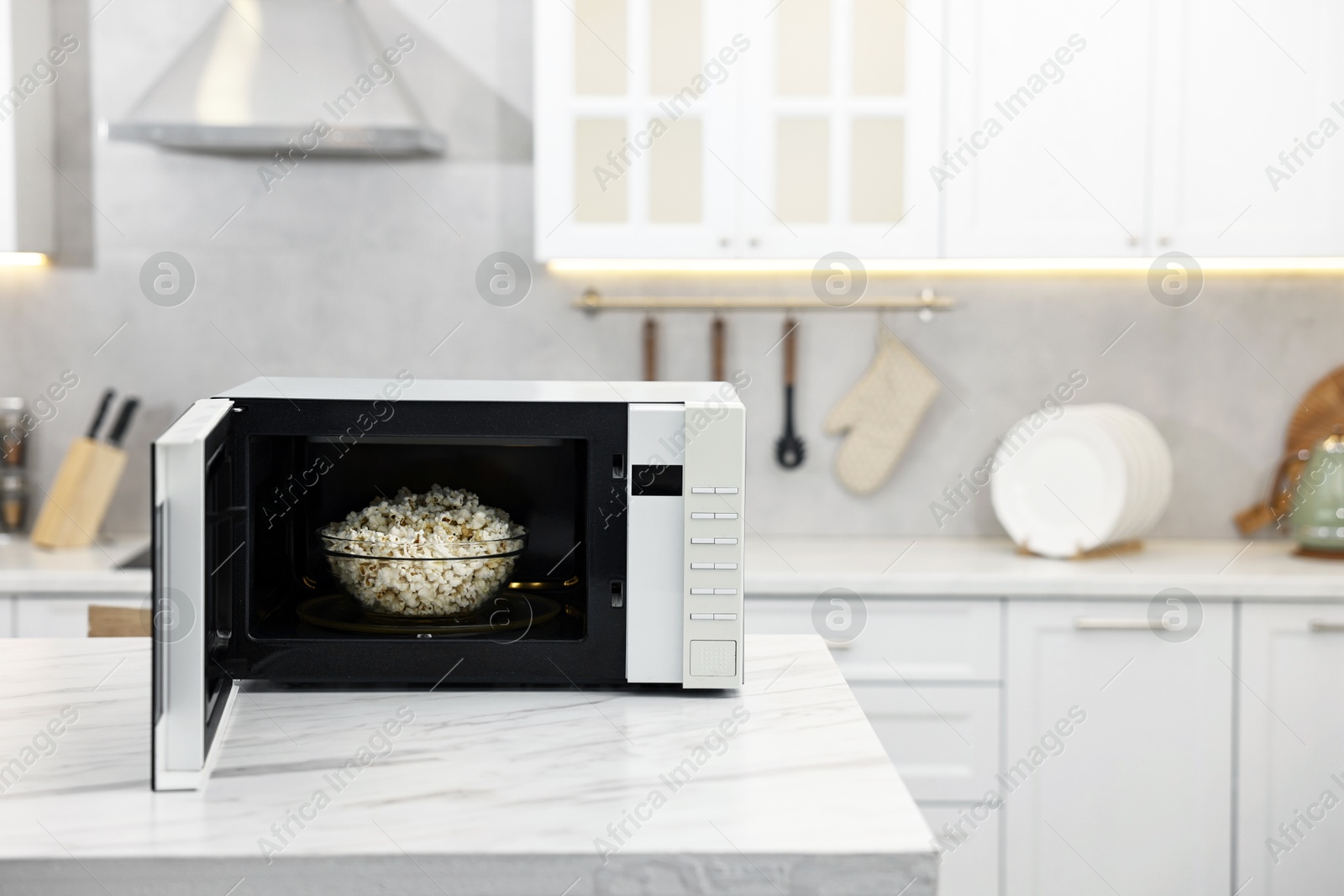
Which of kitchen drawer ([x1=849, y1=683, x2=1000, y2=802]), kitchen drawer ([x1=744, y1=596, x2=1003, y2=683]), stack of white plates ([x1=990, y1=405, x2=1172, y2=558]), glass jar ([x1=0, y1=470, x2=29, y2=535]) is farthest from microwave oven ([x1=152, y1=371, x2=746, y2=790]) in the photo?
glass jar ([x1=0, y1=470, x2=29, y2=535])

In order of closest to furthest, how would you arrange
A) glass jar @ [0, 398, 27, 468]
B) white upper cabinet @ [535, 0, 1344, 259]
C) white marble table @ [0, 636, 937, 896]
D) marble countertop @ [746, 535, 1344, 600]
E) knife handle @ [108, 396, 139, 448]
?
1. white marble table @ [0, 636, 937, 896]
2. marble countertop @ [746, 535, 1344, 600]
3. white upper cabinet @ [535, 0, 1344, 259]
4. knife handle @ [108, 396, 139, 448]
5. glass jar @ [0, 398, 27, 468]

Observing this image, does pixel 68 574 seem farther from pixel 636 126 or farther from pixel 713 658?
pixel 713 658

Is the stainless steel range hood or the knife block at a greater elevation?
the stainless steel range hood

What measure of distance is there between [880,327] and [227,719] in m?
1.82

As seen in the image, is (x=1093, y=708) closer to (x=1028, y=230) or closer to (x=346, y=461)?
(x=1028, y=230)

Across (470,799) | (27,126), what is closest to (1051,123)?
(470,799)

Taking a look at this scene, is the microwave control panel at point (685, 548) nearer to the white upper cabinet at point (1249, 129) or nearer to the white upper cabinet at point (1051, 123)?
the white upper cabinet at point (1051, 123)

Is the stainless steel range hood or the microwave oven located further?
the stainless steel range hood

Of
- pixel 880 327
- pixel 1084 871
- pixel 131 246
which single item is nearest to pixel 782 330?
pixel 880 327

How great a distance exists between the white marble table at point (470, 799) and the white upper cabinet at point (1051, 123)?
4.66 ft

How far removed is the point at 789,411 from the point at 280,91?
4.04 ft

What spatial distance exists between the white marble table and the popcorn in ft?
0.29

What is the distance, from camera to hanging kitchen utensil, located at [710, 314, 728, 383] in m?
2.41

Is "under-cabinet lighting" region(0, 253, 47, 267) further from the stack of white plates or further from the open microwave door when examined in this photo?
the stack of white plates
